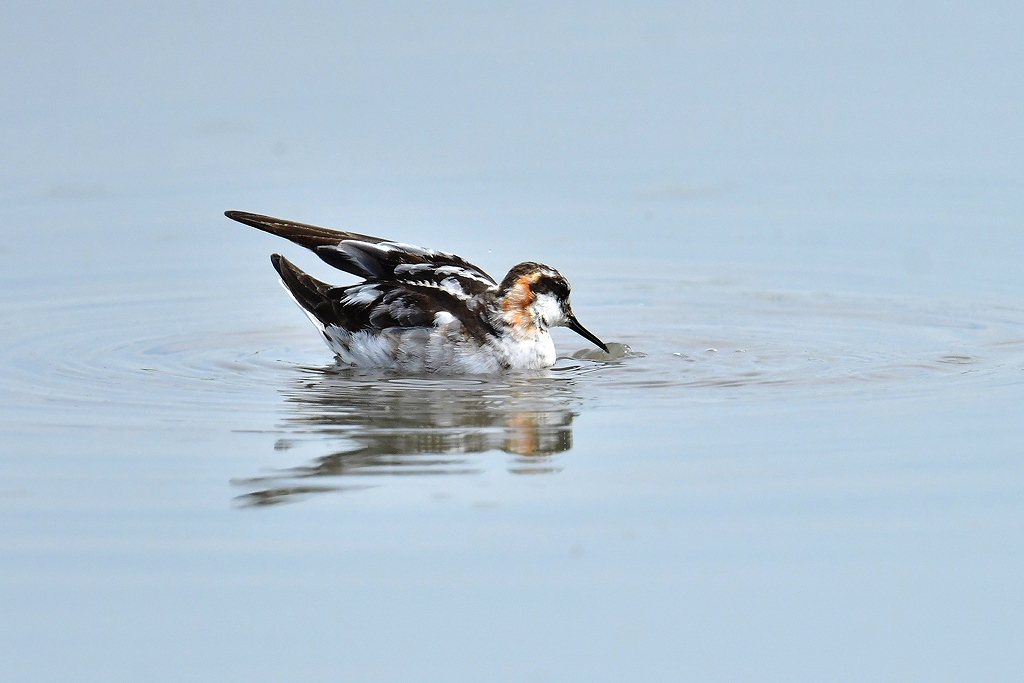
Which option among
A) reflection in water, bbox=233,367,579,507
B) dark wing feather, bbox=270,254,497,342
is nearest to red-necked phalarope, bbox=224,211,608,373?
dark wing feather, bbox=270,254,497,342

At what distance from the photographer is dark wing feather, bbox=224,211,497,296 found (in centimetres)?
1323

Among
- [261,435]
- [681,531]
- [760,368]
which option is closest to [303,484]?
[261,435]

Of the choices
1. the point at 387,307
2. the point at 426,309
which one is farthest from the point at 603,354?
the point at 387,307

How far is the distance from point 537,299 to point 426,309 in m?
0.97

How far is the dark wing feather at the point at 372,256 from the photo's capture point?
13234mm

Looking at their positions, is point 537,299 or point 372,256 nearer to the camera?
point 372,256

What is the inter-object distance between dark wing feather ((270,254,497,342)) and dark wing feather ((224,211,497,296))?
0.11m

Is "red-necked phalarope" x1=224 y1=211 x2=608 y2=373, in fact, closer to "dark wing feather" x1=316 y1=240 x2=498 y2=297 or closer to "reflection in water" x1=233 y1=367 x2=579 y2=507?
"dark wing feather" x1=316 y1=240 x2=498 y2=297

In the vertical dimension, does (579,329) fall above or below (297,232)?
below

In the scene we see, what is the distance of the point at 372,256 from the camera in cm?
1327

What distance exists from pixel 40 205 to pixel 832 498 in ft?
36.5

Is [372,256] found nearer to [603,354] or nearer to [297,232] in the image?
[297,232]

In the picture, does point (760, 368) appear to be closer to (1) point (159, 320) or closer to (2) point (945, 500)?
(2) point (945, 500)

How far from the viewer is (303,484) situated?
9117mm
